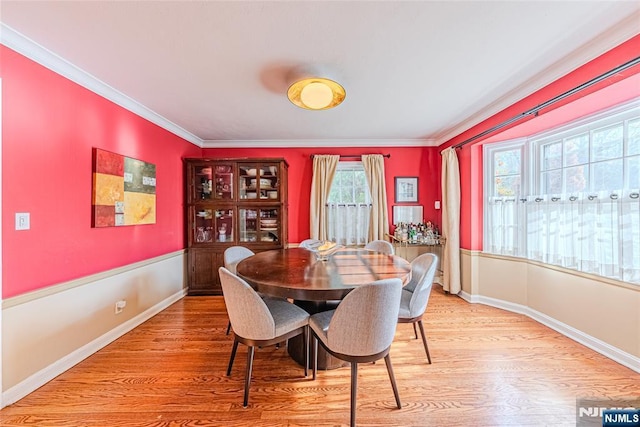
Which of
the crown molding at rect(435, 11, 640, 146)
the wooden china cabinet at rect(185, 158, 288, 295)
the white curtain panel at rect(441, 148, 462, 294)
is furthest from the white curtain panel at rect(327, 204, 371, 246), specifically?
the crown molding at rect(435, 11, 640, 146)

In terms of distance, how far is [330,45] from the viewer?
1.72 m

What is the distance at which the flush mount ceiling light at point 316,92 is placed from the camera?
6.50ft

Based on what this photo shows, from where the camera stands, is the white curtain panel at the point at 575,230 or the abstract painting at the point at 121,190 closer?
the white curtain panel at the point at 575,230

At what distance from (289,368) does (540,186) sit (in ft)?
10.6

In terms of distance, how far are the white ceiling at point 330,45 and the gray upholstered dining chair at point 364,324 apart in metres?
1.54

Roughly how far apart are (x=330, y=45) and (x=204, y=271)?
10.6ft

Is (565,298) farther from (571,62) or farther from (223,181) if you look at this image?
(223,181)

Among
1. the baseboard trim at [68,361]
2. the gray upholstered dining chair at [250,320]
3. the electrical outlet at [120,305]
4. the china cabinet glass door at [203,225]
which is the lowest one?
the baseboard trim at [68,361]

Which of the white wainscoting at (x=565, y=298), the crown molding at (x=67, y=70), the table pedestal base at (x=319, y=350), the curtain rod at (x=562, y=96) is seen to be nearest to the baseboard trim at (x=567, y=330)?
the white wainscoting at (x=565, y=298)

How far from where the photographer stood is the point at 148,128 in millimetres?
2920

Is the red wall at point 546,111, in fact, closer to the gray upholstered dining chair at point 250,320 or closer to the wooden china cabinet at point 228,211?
the wooden china cabinet at point 228,211

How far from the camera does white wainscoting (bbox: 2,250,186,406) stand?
1.66m

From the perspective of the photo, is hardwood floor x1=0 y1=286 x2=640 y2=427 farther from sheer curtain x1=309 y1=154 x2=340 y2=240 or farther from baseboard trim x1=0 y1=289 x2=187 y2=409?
sheer curtain x1=309 y1=154 x2=340 y2=240

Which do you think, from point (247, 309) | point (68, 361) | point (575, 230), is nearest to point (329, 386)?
point (247, 309)
